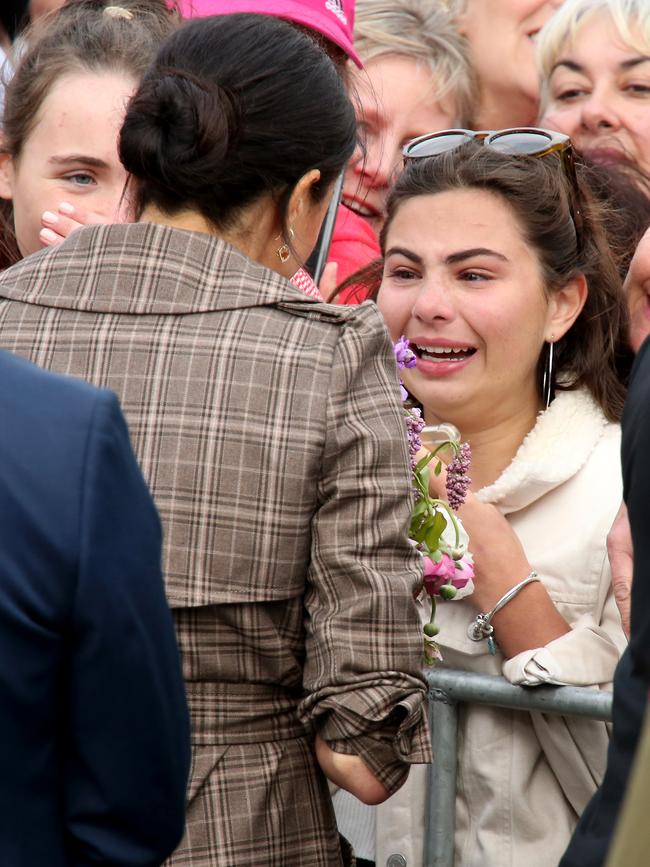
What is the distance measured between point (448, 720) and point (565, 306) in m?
1.12

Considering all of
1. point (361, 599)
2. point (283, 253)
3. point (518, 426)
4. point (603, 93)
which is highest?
point (283, 253)

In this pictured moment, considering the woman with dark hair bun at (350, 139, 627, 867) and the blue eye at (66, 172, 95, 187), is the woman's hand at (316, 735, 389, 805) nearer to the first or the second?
the woman with dark hair bun at (350, 139, 627, 867)

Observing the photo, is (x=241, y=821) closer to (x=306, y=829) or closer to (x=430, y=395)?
(x=306, y=829)

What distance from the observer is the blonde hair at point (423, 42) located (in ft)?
15.0

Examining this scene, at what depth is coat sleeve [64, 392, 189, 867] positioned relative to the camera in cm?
137

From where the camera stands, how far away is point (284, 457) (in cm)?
207

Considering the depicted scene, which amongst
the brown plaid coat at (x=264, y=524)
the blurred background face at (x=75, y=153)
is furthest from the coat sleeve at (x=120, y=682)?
the blurred background face at (x=75, y=153)

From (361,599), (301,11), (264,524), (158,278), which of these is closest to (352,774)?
(361,599)

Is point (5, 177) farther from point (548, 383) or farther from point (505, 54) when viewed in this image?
point (505, 54)

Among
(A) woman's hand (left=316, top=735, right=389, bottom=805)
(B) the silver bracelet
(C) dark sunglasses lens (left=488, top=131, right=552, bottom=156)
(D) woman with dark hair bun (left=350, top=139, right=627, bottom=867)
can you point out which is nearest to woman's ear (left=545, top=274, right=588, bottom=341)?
(D) woman with dark hair bun (left=350, top=139, right=627, bottom=867)

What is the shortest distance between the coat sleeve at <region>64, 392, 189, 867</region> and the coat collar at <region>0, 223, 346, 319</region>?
0.75m

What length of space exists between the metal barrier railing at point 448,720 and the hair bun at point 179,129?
1.13 meters

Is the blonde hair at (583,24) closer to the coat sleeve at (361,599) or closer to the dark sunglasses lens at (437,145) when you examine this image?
the dark sunglasses lens at (437,145)

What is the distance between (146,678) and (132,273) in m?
0.86
